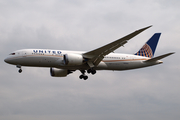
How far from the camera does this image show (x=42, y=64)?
116 ft

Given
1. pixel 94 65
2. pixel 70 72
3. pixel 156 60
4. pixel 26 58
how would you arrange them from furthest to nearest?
pixel 70 72, pixel 156 60, pixel 94 65, pixel 26 58

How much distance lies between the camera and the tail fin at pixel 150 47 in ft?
142

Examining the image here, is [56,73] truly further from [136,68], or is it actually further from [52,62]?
[136,68]

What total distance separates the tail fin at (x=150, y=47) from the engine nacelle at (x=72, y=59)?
11.6 metres

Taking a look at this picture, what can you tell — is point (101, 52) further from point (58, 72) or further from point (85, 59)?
point (58, 72)

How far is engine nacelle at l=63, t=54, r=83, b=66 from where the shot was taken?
34.9m

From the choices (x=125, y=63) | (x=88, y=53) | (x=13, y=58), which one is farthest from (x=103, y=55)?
(x=13, y=58)

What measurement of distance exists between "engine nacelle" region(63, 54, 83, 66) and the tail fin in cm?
1162

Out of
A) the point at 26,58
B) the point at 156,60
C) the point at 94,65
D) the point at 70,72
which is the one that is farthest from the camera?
the point at 70,72

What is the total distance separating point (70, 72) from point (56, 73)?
7.46 feet

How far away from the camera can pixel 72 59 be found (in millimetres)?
35062

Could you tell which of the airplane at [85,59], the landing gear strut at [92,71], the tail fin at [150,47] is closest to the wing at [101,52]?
the airplane at [85,59]

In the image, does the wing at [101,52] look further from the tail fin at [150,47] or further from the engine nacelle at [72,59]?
the tail fin at [150,47]

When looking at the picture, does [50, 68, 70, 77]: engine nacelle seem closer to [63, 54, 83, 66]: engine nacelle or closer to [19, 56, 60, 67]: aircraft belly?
[19, 56, 60, 67]: aircraft belly
